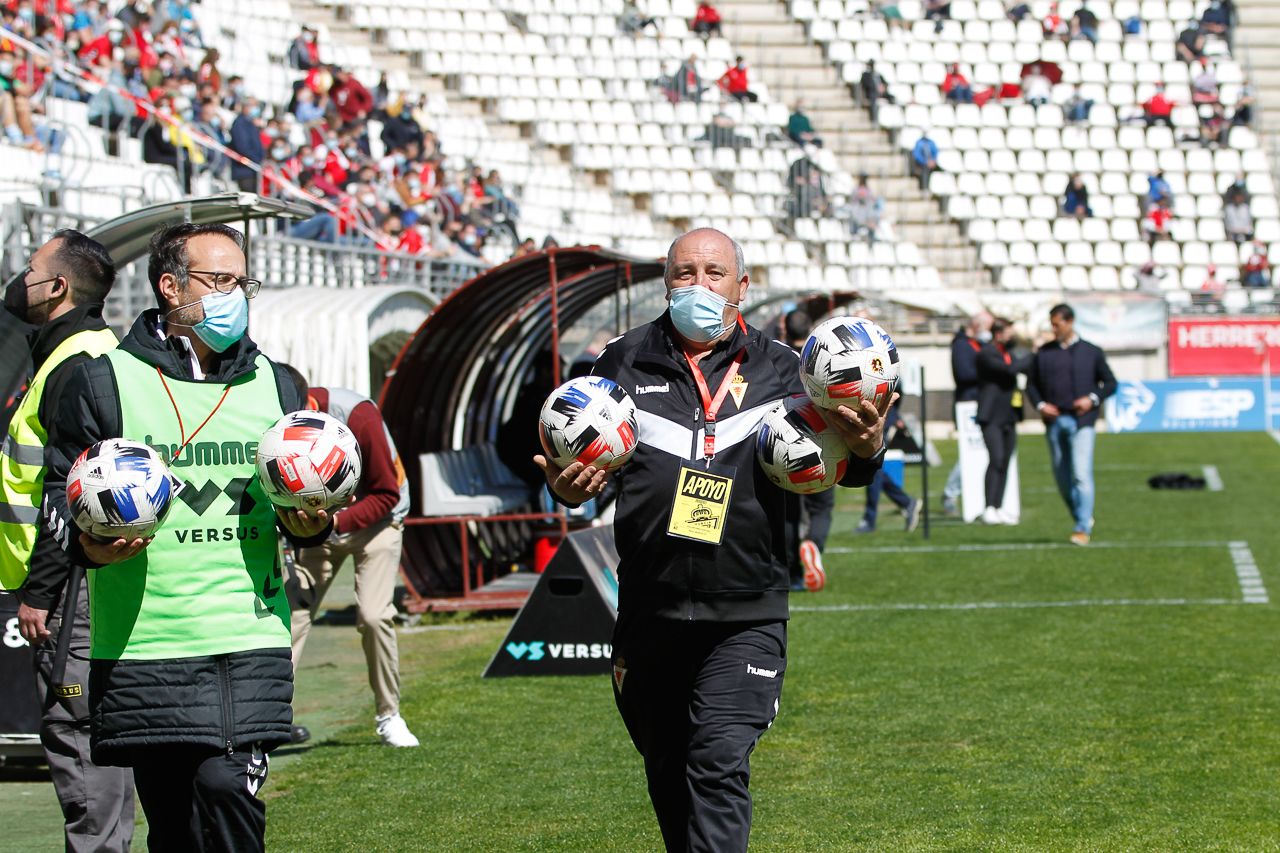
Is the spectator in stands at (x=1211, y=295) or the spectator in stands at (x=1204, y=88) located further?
the spectator in stands at (x=1204, y=88)

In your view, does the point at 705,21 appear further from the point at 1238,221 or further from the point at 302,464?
the point at 302,464

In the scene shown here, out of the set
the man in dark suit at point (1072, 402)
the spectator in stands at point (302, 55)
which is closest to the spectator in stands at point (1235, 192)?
the spectator in stands at point (302, 55)

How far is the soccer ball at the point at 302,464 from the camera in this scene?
4680 millimetres

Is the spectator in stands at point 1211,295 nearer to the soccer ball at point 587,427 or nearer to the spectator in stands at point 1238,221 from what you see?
the spectator in stands at point 1238,221

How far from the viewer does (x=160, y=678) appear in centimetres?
468

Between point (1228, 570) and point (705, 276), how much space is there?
11049 mm

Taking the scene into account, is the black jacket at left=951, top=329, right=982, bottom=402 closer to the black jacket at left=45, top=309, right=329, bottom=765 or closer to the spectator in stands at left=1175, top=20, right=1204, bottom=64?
the black jacket at left=45, top=309, right=329, bottom=765

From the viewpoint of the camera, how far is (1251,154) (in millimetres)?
43094

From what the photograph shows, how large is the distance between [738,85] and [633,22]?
9.52ft

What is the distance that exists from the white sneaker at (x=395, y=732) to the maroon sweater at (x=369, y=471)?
0.96 m

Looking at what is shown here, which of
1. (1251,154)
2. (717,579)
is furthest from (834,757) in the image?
(1251,154)

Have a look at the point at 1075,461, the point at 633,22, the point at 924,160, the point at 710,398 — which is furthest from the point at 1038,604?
the point at 633,22

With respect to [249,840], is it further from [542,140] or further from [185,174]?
[542,140]

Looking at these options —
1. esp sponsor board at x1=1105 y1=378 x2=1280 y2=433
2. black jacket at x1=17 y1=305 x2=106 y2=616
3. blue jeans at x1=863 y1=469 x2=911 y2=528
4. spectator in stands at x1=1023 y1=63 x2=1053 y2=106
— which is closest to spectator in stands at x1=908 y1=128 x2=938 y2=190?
spectator in stands at x1=1023 y1=63 x2=1053 y2=106
